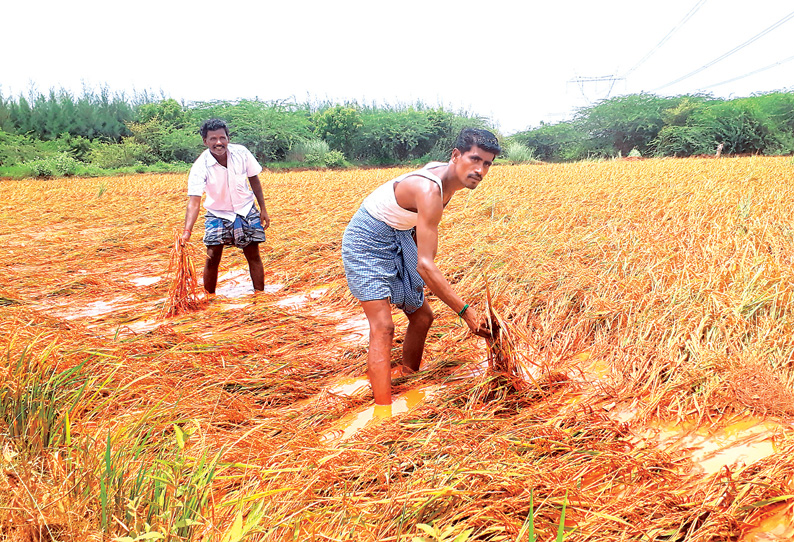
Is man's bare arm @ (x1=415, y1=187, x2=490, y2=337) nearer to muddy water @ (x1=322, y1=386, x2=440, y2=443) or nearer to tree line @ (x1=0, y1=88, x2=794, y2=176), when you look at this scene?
muddy water @ (x1=322, y1=386, x2=440, y2=443)

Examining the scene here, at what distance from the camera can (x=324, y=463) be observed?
6.11 ft

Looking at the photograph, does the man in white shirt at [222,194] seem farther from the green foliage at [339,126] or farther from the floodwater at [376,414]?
the green foliage at [339,126]

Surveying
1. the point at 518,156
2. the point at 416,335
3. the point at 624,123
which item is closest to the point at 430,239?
the point at 416,335

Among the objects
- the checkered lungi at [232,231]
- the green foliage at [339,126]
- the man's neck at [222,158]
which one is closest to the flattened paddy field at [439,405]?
the checkered lungi at [232,231]

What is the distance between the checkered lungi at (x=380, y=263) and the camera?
249 cm

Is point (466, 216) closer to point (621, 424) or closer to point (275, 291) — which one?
point (275, 291)

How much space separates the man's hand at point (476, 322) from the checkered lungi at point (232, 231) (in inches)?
88.3

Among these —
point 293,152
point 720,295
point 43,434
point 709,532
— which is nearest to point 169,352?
point 43,434

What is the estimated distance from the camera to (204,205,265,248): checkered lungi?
4.16 m

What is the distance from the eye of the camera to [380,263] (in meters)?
2.55

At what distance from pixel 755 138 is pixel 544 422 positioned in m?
20.7

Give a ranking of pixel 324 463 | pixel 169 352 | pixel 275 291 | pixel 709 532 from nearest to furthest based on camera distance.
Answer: pixel 709 532 → pixel 324 463 → pixel 169 352 → pixel 275 291

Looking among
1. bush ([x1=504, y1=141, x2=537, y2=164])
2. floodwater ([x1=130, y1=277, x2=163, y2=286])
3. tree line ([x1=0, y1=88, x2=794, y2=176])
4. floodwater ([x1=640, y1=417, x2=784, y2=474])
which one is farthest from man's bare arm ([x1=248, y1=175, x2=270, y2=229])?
bush ([x1=504, y1=141, x2=537, y2=164])

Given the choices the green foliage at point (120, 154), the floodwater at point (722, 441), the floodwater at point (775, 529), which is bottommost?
the floodwater at point (775, 529)
